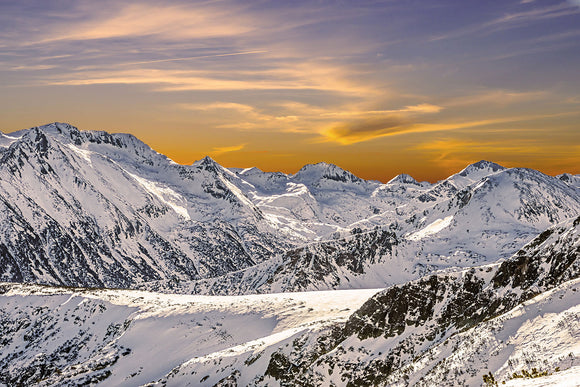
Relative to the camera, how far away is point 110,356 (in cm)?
8894

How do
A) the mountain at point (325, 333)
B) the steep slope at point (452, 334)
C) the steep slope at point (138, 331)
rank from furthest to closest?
1. the steep slope at point (138, 331)
2. the mountain at point (325, 333)
3. the steep slope at point (452, 334)

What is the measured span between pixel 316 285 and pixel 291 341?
131835 millimetres

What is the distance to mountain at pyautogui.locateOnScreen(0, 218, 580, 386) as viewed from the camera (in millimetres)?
36656

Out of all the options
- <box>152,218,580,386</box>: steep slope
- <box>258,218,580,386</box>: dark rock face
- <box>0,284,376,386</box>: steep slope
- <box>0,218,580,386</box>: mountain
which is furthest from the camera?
<box>0,284,376,386</box>: steep slope

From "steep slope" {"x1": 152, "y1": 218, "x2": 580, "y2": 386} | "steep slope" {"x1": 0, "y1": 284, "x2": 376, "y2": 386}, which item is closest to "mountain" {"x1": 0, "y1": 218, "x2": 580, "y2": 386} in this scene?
→ "steep slope" {"x1": 152, "y1": 218, "x2": 580, "y2": 386}

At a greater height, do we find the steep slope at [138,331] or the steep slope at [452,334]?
the steep slope at [452,334]

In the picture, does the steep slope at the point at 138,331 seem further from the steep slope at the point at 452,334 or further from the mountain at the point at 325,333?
the steep slope at the point at 452,334

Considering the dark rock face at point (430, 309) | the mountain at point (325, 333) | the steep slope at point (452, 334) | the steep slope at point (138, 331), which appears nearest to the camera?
the steep slope at point (452, 334)

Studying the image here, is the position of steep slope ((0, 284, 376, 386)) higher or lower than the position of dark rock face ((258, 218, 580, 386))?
lower

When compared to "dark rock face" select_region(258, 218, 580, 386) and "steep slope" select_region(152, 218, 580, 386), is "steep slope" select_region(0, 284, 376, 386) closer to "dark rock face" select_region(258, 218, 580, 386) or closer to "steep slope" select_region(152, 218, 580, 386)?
"steep slope" select_region(152, 218, 580, 386)

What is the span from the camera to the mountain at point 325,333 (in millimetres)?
36656

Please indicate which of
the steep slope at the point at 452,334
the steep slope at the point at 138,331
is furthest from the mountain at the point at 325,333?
the steep slope at the point at 138,331

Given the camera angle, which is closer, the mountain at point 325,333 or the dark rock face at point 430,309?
the mountain at point 325,333

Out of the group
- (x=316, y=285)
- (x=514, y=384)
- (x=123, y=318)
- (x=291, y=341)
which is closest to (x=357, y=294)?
(x=291, y=341)
